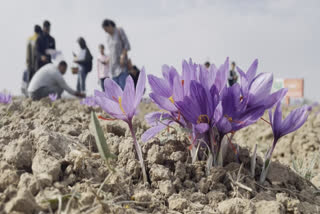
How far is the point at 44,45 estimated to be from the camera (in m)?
7.43

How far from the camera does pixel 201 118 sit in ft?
3.92

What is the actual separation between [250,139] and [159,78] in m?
2.96

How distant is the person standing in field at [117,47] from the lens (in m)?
6.15

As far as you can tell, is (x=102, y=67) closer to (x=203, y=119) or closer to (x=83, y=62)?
(x=83, y=62)

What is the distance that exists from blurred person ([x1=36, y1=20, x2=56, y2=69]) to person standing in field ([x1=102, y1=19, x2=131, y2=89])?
1.91 metres

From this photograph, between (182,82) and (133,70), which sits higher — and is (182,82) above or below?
above

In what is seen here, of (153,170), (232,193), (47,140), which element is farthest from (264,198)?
(47,140)

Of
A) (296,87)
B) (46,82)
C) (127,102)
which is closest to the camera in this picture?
(127,102)

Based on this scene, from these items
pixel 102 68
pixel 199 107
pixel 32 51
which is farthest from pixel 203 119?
pixel 32 51

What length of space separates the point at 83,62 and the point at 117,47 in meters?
2.21

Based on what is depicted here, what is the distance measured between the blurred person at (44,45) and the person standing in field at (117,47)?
75.3 inches

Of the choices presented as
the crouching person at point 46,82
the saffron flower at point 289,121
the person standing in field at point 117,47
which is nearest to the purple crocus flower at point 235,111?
the saffron flower at point 289,121

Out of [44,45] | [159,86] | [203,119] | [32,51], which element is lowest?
[32,51]

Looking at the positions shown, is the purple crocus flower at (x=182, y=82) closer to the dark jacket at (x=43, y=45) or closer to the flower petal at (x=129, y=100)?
the flower petal at (x=129, y=100)
